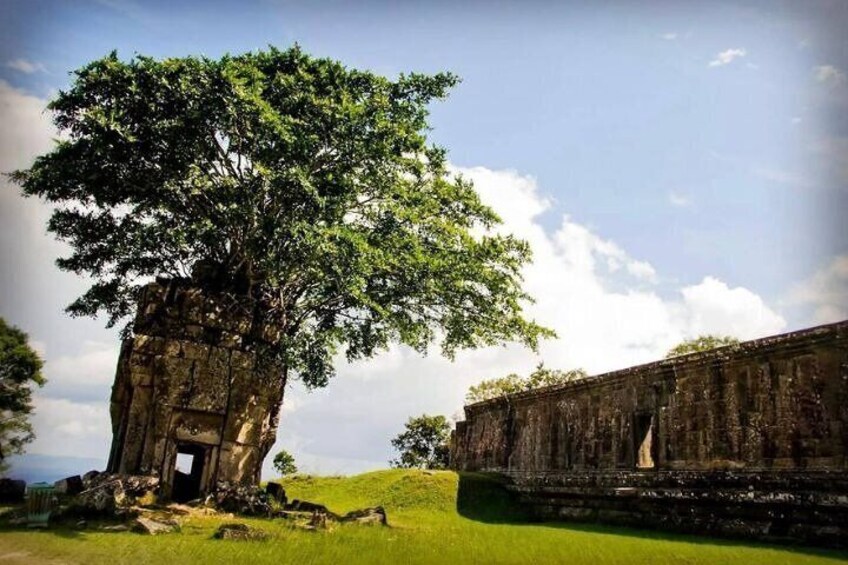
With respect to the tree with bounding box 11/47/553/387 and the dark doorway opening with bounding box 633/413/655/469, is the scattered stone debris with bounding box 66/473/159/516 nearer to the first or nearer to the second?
the tree with bounding box 11/47/553/387

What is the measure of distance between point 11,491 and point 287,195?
1066cm

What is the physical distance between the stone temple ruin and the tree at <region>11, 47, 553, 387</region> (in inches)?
133

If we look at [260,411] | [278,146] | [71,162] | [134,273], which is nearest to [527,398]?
[260,411]

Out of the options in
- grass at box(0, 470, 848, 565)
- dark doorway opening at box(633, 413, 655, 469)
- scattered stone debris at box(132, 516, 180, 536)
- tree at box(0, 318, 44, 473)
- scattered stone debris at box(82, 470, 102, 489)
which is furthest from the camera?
tree at box(0, 318, 44, 473)

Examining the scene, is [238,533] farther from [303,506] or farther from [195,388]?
[195,388]

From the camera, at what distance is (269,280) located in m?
16.5

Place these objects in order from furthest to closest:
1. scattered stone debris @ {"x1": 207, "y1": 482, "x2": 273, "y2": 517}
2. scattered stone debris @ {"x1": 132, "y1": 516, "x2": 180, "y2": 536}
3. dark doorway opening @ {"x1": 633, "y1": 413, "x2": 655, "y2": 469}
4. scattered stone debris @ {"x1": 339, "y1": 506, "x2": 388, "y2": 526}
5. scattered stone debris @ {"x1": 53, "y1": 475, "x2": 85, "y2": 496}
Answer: scattered stone debris @ {"x1": 53, "y1": 475, "x2": 85, "y2": 496}, dark doorway opening @ {"x1": 633, "y1": 413, "x2": 655, "y2": 469}, scattered stone debris @ {"x1": 207, "y1": 482, "x2": 273, "y2": 517}, scattered stone debris @ {"x1": 339, "y1": 506, "x2": 388, "y2": 526}, scattered stone debris @ {"x1": 132, "y1": 516, "x2": 180, "y2": 536}

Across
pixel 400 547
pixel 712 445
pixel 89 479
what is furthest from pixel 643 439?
pixel 89 479

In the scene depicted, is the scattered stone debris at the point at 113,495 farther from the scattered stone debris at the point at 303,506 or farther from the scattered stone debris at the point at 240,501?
the scattered stone debris at the point at 303,506

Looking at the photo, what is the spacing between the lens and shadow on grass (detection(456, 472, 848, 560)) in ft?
40.4

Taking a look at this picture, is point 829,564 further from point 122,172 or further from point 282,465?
point 282,465

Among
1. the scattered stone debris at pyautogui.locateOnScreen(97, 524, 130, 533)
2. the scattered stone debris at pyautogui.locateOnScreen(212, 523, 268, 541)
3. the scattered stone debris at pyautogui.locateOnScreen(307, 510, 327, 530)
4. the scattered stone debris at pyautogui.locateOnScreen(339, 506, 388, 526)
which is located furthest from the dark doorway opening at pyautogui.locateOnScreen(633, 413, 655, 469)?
the scattered stone debris at pyautogui.locateOnScreen(97, 524, 130, 533)

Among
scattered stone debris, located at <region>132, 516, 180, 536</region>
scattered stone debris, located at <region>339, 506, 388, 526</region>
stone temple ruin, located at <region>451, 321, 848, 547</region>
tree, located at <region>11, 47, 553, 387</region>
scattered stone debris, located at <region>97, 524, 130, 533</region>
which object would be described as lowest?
scattered stone debris, located at <region>97, 524, 130, 533</region>

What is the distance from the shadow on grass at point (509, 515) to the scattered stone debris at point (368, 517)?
4.14 m
